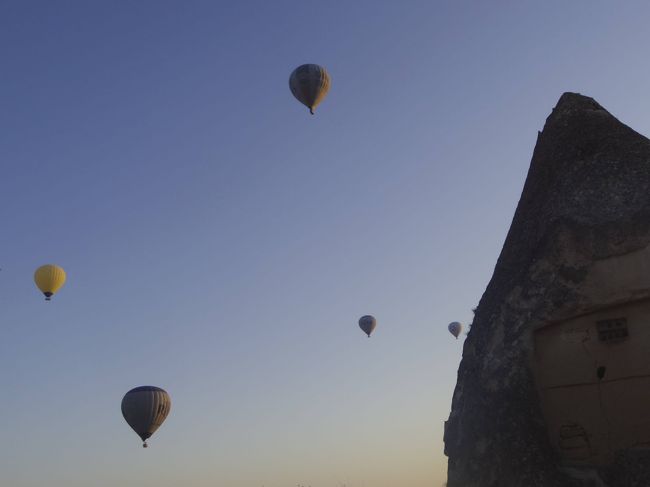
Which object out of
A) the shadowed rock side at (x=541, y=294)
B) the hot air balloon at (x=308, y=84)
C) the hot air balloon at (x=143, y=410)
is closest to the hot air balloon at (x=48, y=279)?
the hot air balloon at (x=143, y=410)

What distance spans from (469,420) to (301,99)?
752 inches

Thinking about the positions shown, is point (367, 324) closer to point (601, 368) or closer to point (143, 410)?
point (143, 410)

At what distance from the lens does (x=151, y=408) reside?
25625mm

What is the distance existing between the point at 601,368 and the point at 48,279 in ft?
90.1

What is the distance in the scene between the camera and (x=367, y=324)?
3503 centimetres

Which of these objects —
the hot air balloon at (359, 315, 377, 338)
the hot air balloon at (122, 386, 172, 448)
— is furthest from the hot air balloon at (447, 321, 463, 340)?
the hot air balloon at (122, 386, 172, 448)

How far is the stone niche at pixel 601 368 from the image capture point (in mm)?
9531

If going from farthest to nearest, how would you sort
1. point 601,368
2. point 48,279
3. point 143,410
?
Answer: point 48,279 < point 143,410 < point 601,368

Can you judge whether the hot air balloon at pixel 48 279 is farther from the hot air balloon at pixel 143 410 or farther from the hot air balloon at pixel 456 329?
the hot air balloon at pixel 456 329

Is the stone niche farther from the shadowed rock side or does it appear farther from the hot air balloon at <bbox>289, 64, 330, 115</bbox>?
the hot air balloon at <bbox>289, 64, 330, 115</bbox>

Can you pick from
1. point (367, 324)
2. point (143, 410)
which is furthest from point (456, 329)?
point (143, 410)

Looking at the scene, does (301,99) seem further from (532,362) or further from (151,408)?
(532,362)

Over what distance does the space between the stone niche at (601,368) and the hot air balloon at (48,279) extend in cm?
2652

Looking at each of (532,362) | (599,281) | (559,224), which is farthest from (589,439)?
(559,224)
